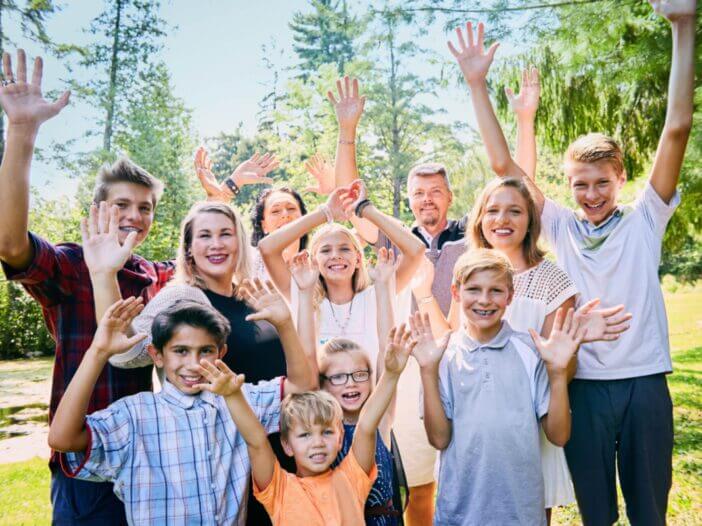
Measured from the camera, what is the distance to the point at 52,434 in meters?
1.87

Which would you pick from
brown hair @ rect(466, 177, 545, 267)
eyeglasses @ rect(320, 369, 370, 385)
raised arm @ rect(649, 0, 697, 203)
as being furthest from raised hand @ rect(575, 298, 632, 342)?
eyeglasses @ rect(320, 369, 370, 385)

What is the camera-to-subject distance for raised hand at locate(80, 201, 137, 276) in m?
2.20

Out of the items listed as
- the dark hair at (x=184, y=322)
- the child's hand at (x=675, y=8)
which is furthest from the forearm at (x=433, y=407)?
the child's hand at (x=675, y=8)

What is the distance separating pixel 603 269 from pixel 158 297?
1835 millimetres

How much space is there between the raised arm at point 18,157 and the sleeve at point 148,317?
1.48 ft

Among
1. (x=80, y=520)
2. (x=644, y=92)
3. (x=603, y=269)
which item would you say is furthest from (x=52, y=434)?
(x=644, y=92)

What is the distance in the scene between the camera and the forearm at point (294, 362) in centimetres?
234

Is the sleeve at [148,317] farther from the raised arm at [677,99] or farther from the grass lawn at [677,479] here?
the grass lawn at [677,479]

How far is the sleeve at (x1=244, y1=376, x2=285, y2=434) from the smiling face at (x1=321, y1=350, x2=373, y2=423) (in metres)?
0.25

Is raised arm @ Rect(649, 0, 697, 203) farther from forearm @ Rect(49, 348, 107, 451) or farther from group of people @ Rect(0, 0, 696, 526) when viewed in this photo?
forearm @ Rect(49, 348, 107, 451)

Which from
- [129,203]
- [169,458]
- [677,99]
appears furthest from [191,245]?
[677,99]

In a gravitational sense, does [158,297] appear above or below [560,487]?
above

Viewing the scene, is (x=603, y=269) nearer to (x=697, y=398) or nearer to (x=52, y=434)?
(x=52, y=434)

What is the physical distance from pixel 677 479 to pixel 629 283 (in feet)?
9.71
